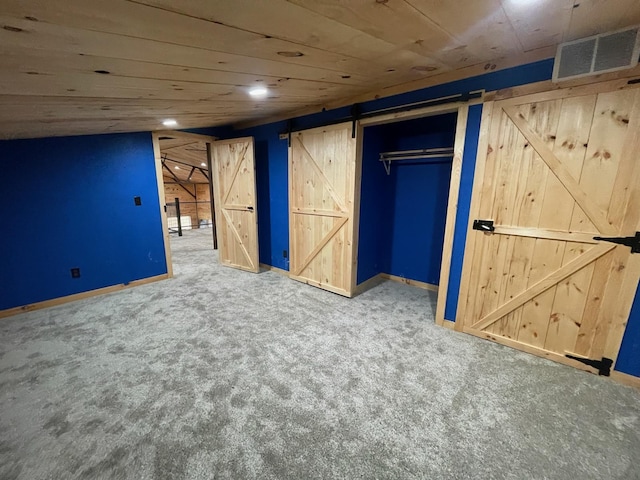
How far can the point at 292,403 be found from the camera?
1.69 m

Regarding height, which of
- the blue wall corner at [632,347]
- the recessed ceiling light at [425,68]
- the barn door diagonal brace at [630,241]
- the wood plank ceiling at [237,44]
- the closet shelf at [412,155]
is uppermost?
the recessed ceiling light at [425,68]

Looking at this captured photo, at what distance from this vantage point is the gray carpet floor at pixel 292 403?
133 centimetres

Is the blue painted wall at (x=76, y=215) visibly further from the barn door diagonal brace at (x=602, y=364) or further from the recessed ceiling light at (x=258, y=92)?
the barn door diagonal brace at (x=602, y=364)

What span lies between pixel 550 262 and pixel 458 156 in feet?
3.64

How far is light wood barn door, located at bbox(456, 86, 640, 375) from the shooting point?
1757 millimetres

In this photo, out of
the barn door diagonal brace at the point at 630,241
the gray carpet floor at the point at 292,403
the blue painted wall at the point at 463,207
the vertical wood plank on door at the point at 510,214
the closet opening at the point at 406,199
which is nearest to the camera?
the gray carpet floor at the point at 292,403

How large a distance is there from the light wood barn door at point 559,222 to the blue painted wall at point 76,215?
405cm

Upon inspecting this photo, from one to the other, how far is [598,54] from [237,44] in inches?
85.3

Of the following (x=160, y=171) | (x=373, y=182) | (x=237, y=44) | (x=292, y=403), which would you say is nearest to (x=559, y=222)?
(x=373, y=182)

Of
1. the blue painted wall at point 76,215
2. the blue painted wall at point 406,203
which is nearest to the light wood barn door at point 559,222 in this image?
the blue painted wall at point 406,203

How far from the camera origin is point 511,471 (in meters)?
1.31

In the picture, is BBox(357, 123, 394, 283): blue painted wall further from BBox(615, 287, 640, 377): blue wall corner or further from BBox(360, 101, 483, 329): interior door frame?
BBox(615, 287, 640, 377): blue wall corner

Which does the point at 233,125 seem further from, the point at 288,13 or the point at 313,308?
the point at 288,13

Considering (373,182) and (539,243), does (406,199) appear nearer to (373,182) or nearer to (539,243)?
(373,182)
